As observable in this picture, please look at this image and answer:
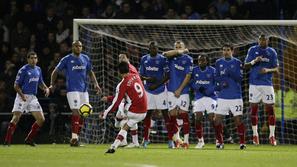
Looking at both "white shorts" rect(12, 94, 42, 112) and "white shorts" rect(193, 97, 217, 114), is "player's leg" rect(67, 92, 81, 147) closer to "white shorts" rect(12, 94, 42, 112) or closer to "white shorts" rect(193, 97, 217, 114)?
"white shorts" rect(12, 94, 42, 112)

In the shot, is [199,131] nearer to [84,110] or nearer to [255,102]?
[255,102]

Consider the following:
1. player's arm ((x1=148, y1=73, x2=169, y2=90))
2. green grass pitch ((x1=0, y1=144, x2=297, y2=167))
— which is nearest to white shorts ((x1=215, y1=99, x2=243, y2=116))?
player's arm ((x1=148, y1=73, x2=169, y2=90))

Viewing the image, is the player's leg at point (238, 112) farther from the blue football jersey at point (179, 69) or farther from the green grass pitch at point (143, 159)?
the green grass pitch at point (143, 159)

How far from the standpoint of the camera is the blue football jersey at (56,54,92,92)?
17.0 metres

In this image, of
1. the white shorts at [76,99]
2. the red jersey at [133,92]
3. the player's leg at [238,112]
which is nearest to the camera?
the red jersey at [133,92]

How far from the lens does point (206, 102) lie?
55.4 ft

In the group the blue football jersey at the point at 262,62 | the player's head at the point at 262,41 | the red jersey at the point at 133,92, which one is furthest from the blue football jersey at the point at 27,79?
the player's head at the point at 262,41

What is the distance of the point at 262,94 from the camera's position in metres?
17.3

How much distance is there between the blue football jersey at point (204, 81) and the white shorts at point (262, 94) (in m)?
0.94

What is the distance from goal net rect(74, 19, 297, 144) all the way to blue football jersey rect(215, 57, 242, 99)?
82.7 inches

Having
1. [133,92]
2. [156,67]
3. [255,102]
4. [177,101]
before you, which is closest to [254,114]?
[255,102]

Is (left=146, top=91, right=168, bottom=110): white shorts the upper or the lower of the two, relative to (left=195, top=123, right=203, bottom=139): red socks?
upper

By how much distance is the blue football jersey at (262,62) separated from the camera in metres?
17.1

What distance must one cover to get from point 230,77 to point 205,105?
0.77 m
